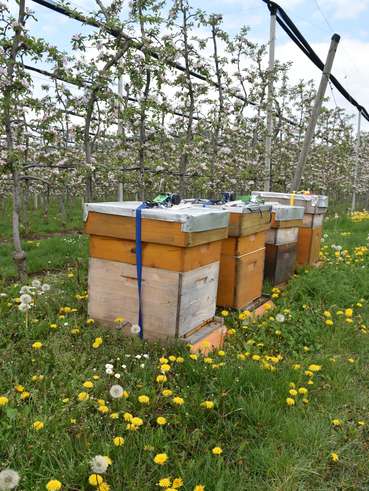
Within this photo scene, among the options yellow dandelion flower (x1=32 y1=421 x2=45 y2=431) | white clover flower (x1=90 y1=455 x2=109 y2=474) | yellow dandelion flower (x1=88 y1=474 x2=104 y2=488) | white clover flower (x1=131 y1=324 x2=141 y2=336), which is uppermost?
white clover flower (x1=131 y1=324 x2=141 y2=336)

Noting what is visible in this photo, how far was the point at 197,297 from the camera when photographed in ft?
10.4

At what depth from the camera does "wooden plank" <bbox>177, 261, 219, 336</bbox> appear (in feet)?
9.83

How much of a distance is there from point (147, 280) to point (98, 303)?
1.75ft

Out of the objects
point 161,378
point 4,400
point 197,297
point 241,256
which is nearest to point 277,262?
point 241,256

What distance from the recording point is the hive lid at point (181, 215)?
2.87m

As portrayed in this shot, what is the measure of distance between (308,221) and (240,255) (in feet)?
6.71

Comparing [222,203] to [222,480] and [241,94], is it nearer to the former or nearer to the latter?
[222,480]

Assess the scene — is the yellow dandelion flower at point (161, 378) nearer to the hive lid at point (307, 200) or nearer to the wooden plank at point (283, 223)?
the wooden plank at point (283, 223)

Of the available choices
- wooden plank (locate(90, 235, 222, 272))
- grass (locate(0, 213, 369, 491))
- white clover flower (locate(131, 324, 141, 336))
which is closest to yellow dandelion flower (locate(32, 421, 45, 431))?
grass (locate(0, 213, 369, 491))

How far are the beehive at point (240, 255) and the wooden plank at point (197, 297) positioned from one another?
13.0 inches

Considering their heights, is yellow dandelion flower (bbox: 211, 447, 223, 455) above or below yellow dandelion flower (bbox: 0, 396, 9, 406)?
below

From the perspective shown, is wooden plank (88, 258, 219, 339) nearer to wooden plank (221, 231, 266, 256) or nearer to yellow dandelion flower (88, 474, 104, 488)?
wooden plank (221, 231, 266, 256)

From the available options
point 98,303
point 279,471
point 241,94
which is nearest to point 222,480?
point 279,471

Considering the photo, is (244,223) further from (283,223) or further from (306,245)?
(306,245)
